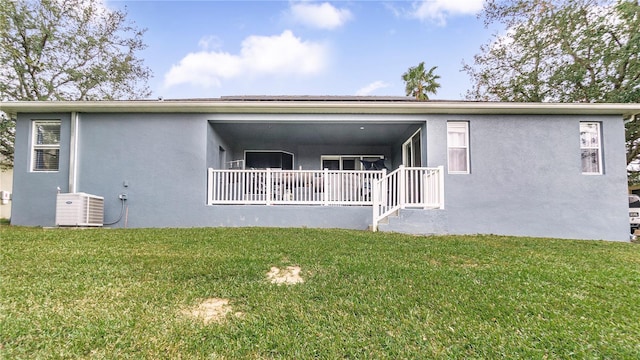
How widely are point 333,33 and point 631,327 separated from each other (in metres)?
12.7

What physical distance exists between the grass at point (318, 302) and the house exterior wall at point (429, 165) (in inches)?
106

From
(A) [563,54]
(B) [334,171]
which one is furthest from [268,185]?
(A) [563,54]

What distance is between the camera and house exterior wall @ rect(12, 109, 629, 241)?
770cm

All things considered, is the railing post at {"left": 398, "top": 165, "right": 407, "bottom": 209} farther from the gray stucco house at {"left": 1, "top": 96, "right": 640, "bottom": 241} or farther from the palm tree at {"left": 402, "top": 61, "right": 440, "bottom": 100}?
the palm tree at {"left": 402, "top": 61, "right": 440, "bottom": 100}

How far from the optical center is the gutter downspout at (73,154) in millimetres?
7742

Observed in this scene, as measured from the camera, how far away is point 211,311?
2.87 metres

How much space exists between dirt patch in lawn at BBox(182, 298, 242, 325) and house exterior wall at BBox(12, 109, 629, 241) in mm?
4809

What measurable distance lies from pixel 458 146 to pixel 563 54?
9.85 m

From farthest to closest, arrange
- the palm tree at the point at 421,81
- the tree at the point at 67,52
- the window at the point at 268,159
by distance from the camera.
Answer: the palm tree at the point at 421,81, the tree at the point at 67,52, the window at the point at 268,159

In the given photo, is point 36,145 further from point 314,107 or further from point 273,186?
point 314,107

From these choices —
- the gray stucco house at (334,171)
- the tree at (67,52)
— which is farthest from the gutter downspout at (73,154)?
the tree at (67,52)

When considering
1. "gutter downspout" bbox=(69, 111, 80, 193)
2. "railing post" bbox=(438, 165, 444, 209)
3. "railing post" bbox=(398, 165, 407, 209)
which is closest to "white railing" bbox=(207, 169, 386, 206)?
"railing post" bbox=(398, 165, 407, 209)

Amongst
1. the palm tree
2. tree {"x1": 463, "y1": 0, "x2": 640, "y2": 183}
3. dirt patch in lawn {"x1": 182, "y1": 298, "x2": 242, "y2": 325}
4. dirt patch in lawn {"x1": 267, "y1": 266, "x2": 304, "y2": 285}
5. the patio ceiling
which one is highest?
the palm tree

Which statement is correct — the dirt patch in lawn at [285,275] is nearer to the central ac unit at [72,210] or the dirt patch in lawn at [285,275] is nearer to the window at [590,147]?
the central ac unit at [72,210]
